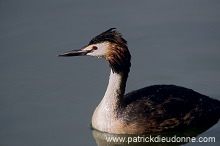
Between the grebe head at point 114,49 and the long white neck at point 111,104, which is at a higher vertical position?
the grebe head at point 114,49

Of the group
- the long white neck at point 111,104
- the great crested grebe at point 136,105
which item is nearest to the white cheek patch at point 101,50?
the great crested grebe at point 136,105

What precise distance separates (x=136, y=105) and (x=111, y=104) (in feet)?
1.68

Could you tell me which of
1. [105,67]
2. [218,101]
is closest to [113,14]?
[105,67]

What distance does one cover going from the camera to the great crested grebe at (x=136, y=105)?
12.6 meters

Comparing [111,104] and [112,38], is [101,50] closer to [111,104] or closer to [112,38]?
[112,38]

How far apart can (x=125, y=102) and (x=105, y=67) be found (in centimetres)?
226

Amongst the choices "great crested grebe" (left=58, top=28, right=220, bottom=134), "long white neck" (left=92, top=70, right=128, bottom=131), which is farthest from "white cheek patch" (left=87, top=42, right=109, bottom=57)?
"long white neck" (left=92, top=70, right=128, bottom=131)

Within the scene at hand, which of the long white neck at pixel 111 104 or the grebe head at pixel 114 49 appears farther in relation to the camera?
the long white neck at pixel 111 104

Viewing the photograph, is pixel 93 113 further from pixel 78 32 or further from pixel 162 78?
pixel 78 32

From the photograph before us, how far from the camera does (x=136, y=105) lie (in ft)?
42.0

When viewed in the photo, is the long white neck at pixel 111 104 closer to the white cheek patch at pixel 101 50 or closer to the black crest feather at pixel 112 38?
the white cheek patch at pixel 101 50

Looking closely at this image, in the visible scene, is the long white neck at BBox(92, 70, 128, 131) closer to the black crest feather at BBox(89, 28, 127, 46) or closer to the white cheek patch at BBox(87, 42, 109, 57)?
the white cheek patch at BBox(87, 42, 109, 57)

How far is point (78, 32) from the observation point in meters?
16.3

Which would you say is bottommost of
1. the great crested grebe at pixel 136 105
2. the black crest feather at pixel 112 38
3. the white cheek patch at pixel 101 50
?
the great crested grebe at pixel 136 105
